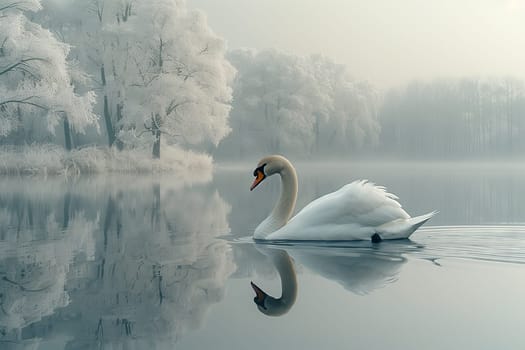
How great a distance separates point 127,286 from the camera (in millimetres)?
5047

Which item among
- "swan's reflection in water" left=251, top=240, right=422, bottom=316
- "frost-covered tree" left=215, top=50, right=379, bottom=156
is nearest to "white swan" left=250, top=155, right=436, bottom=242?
"swan's reflection in water" left=251, top=240, right=422, bottom=316

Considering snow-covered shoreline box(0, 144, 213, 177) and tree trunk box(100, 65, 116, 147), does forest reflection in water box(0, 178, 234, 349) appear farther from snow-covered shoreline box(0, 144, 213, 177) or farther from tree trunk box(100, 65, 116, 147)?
tree trunk box(100, 65, 116, 147)

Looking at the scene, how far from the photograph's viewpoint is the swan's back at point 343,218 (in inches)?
294

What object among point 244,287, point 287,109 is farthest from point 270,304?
Result: point 287,109

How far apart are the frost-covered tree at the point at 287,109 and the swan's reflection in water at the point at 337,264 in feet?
134

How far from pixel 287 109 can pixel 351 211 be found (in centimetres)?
4170

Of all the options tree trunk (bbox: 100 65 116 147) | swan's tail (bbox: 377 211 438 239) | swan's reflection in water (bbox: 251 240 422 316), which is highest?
tree trunk (bbox: 100 65 116 147)

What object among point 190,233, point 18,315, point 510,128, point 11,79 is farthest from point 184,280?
point 510,128

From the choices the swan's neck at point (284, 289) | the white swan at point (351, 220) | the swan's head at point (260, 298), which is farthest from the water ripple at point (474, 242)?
the swan's head at point (260, 298)

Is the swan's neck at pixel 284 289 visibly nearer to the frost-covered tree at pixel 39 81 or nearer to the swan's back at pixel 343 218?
the swan's back at pixel 343 218

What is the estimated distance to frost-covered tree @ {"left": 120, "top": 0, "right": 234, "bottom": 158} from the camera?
101 ft

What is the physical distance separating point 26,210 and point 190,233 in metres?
4.27

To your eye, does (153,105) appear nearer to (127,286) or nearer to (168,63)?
(168,63)

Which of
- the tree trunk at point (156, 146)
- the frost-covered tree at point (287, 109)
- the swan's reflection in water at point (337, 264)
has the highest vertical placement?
the frost-covered tree at point (287, 109)
